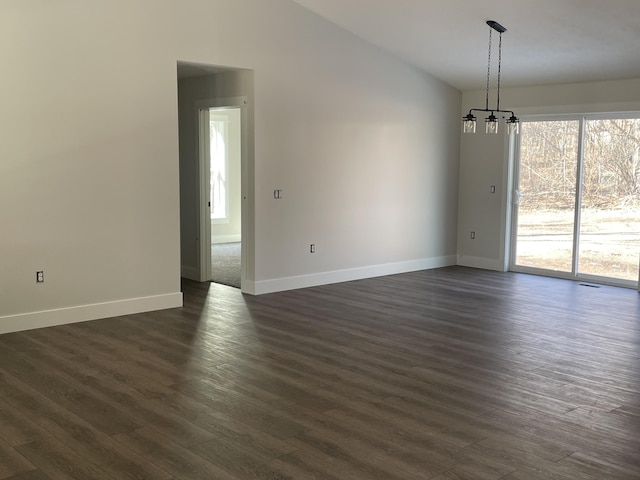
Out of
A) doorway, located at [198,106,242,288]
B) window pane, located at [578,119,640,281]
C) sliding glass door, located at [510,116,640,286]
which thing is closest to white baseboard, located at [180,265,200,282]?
doorway, located at [198,106,242,288]

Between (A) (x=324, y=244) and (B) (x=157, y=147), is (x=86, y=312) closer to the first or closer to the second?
(B) (x=157, y=147)

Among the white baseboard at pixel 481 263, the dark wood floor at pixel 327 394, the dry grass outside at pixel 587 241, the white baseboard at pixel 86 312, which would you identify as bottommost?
the dark wood floor at pixel 327 394

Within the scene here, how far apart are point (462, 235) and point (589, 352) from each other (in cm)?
464

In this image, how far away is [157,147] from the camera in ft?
19.9

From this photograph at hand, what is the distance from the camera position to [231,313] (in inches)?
241

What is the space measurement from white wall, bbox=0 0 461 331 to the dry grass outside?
1.91 meters

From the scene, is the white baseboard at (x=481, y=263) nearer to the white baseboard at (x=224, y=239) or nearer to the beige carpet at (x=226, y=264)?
the beige carpet at (x=226, y=264)

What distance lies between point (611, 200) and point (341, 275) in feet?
11.7

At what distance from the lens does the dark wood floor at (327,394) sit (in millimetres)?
3057

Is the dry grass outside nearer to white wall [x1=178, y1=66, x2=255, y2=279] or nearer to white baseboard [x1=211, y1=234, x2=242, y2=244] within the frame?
white wall [x1=178, y1=66, x2=255, y2=279]

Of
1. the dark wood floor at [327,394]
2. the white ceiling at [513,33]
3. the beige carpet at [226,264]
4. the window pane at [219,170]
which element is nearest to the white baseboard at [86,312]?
the dark wood floor at [327,394]

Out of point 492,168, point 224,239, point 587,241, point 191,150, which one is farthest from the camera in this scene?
point 224,239

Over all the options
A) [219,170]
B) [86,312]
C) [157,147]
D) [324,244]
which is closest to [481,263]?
[324,244]

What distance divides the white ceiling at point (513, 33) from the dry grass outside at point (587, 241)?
1.76 metres
